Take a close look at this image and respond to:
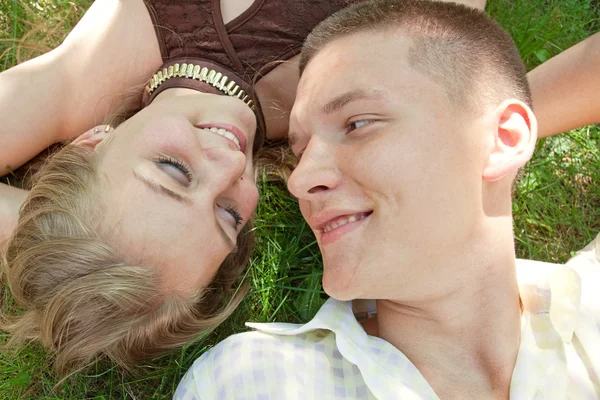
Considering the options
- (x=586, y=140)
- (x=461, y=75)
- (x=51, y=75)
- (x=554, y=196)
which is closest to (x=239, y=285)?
(x=51, y=75)

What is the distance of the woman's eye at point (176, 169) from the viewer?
2469 mm

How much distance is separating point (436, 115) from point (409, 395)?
3.88ft

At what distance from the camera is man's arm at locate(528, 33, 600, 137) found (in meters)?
2.88

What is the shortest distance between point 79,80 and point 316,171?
1.60 m

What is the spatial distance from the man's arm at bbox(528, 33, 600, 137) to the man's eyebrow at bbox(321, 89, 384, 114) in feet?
4.40

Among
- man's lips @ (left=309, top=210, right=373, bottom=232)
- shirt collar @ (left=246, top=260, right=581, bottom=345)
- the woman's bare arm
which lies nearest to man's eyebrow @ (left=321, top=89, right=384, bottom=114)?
man's lips @ (left=309, top=210, right=373, bottom=232)

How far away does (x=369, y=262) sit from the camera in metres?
2.24

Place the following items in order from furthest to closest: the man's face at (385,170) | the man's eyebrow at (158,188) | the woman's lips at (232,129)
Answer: the woman's lips at (232,129)
the man's eyebrow at (158,188)
the man's face at (385,170)

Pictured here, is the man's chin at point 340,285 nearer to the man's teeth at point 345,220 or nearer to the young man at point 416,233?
the young man at point 416,233

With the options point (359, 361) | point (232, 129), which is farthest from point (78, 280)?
point (359, 361)

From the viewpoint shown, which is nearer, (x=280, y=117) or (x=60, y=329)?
(x=60, y=329)

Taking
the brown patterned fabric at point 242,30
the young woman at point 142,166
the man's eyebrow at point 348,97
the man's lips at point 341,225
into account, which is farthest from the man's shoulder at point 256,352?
the brown patterned fabric at point 242,30

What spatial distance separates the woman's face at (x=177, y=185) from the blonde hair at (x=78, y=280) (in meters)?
0.09

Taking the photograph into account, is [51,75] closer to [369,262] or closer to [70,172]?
[70,172]
